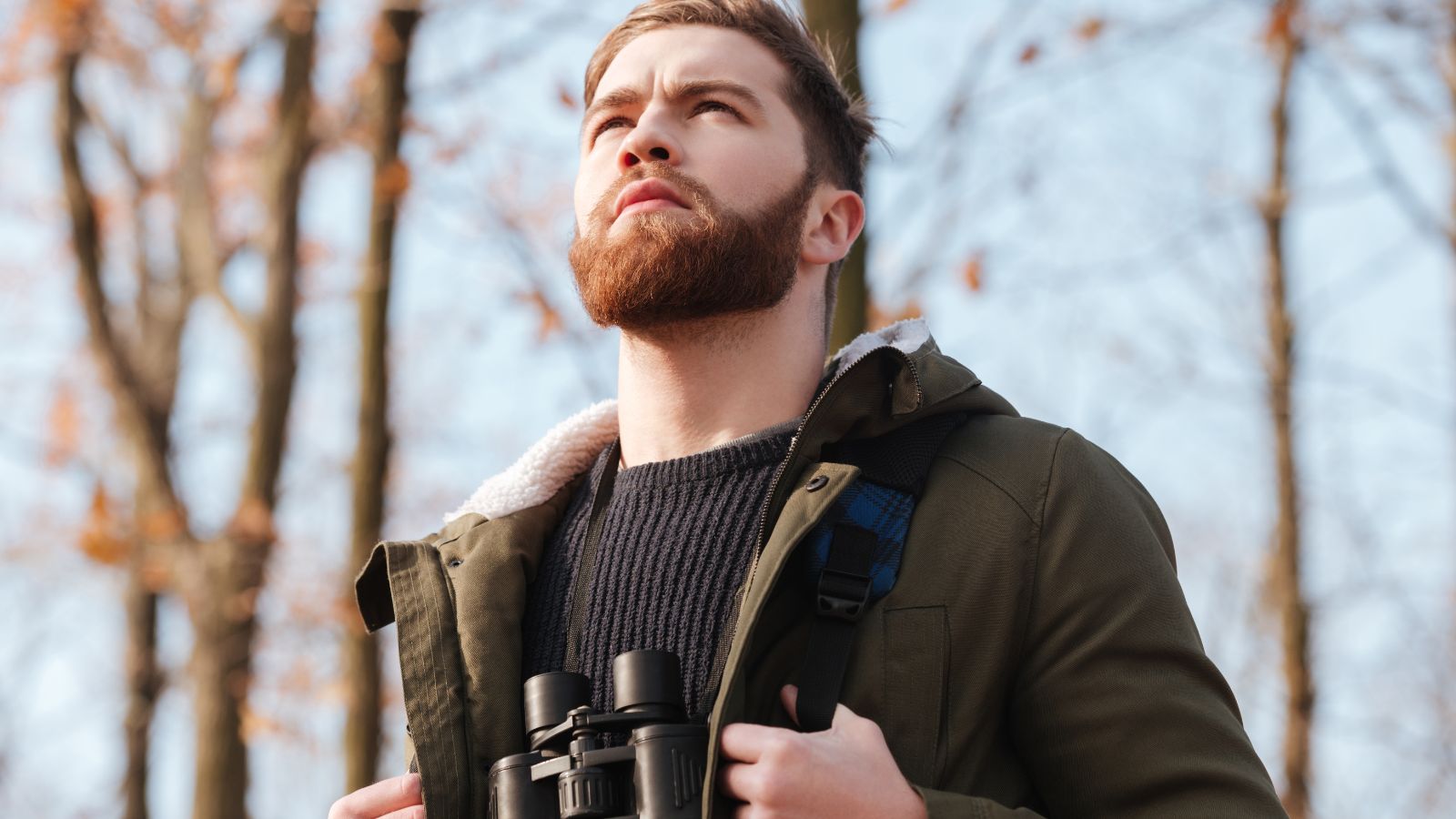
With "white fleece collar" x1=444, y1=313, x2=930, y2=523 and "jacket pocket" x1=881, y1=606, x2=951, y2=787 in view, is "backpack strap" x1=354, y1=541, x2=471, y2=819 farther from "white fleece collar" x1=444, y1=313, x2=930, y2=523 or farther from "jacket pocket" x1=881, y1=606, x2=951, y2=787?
"jacket pocket" x1=881, y1=606, x2=951, y2=787

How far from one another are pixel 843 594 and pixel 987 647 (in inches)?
10.4

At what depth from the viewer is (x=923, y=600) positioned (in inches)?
98.5

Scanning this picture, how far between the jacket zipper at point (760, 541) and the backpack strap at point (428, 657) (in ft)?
1.60

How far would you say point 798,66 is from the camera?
11.2 feet

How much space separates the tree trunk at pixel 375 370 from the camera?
6.76 meters

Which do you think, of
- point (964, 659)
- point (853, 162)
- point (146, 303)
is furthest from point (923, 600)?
point (146, 303)

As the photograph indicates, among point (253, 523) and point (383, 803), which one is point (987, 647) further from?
point (253, 523)

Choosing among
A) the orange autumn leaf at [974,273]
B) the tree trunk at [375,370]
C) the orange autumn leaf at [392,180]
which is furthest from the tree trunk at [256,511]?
the orange autumn leaf at [974,273]

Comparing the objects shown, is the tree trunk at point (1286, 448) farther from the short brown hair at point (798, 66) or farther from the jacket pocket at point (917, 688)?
the jacket pocket at point (917, 688)

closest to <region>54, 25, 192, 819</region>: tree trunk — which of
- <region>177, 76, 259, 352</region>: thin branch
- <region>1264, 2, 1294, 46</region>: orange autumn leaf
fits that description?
<region>177, 76, 259, 352</region>: thin branch

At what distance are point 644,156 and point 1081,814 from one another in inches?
62.1

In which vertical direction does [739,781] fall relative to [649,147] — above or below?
below

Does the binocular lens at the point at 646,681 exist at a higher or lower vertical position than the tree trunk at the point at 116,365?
lower

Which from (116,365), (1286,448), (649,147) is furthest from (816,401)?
(1286,448)
